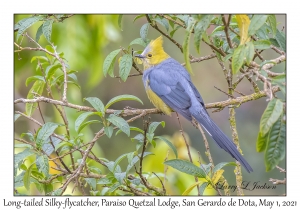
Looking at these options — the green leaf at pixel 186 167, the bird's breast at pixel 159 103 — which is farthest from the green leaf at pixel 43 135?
the bird's breast at pixel 159 103

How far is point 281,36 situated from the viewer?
9.18 feet

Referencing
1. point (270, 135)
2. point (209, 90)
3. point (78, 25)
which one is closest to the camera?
point (270, 135)

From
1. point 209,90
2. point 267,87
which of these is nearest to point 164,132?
point 209,90

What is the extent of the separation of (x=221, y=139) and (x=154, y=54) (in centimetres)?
150

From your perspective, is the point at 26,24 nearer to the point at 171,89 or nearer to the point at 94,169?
the point at 94,169

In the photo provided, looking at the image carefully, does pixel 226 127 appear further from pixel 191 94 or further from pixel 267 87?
pixel 267 87

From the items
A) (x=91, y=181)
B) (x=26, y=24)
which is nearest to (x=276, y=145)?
(x=91, y=181)

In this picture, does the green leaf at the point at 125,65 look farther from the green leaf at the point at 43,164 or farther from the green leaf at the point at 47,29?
the green leaf at the point at 43,164

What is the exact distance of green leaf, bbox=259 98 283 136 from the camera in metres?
2.01

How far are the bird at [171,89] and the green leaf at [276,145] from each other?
1392mm

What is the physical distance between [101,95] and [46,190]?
6261 mm

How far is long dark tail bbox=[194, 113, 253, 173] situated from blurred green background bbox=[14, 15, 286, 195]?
2.66 feet

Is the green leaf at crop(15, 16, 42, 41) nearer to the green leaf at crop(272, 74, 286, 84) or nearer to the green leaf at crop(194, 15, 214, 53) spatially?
the green leaf at crop(194, 15, 214, 53)

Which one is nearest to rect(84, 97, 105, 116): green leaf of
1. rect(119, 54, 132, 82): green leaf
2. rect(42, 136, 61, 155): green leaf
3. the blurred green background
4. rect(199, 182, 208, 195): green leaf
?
rect(119, 54, 132, 82): green leaf
